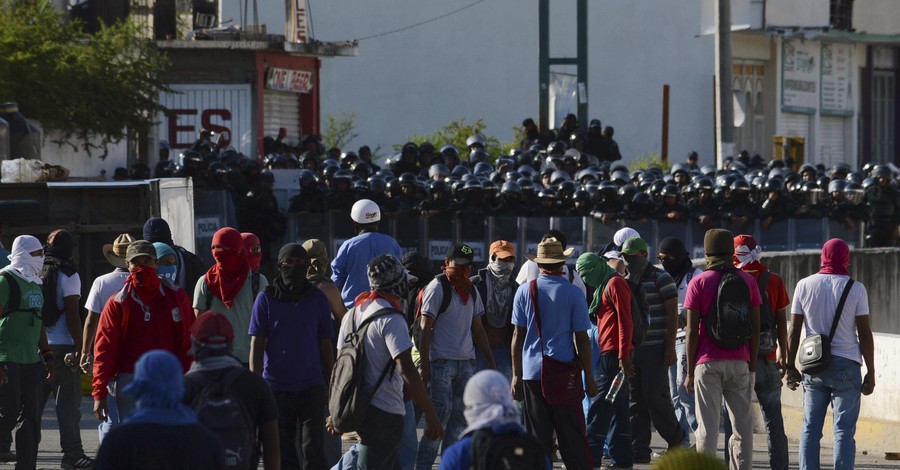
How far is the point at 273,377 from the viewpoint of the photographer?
7.80 metres

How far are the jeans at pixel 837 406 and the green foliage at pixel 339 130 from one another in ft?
92.4

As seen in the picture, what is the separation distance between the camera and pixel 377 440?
24.5 ft

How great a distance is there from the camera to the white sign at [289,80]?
31078 mm

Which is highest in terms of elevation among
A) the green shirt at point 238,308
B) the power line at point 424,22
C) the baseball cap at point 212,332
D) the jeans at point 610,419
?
the power line at point 424,22

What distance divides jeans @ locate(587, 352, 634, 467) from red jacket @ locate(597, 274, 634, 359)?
0.11m

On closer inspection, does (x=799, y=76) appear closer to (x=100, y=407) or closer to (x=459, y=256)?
(x=459, y=256)

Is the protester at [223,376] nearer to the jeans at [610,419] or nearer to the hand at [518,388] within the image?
the hand at [518,388]

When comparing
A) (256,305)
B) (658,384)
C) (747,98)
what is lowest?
(658,384)

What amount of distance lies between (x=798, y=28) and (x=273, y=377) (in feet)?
118

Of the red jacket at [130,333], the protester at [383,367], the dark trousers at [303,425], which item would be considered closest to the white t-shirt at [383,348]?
the protester at [383,367]

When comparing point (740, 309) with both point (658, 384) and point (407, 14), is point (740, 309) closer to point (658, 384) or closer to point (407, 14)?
point (658, 384)

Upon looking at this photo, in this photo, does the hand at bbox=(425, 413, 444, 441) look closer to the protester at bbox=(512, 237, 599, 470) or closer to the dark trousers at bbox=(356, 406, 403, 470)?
the dark trousers at bbox=(356, 406, 403, 470)

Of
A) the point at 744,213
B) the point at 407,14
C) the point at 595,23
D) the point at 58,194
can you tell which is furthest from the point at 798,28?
the point at 58,194

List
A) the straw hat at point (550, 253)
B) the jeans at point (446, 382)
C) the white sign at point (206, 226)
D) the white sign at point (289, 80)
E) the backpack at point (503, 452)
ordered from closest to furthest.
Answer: the backpack at point (503, 452)
the straw hat at point (550, 253)
the jeans at point (446, 382)
the white sign at point (206, 226)
the white sign at point (289, 80)
